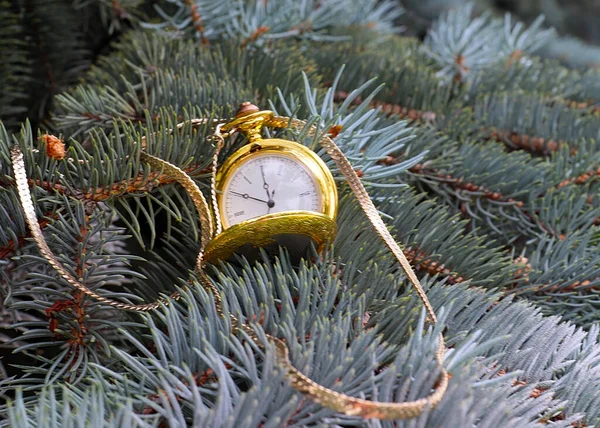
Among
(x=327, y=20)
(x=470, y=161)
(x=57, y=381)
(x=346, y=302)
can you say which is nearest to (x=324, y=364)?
(x=346, y=302)

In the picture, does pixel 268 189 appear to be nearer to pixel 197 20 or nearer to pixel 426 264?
pixel 426 264

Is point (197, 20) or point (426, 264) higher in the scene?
point (197, 20)

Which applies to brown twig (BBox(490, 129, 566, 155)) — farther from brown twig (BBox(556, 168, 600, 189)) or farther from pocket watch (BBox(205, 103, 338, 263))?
pocket watch (BBox(205, 103, 338, 263))

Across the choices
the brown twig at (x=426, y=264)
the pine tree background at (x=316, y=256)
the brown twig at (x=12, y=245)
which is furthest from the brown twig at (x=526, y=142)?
the brown twig at (x=12, y=245)

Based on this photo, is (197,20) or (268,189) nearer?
(268,189)

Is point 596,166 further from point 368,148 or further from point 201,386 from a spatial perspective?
point 201,386

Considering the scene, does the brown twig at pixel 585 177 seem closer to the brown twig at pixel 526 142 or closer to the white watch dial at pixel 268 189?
the brown twig at pixel 526 142

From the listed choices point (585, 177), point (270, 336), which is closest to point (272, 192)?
point (270, 336)

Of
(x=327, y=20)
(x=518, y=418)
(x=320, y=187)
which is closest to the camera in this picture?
(x=518, y=418)
